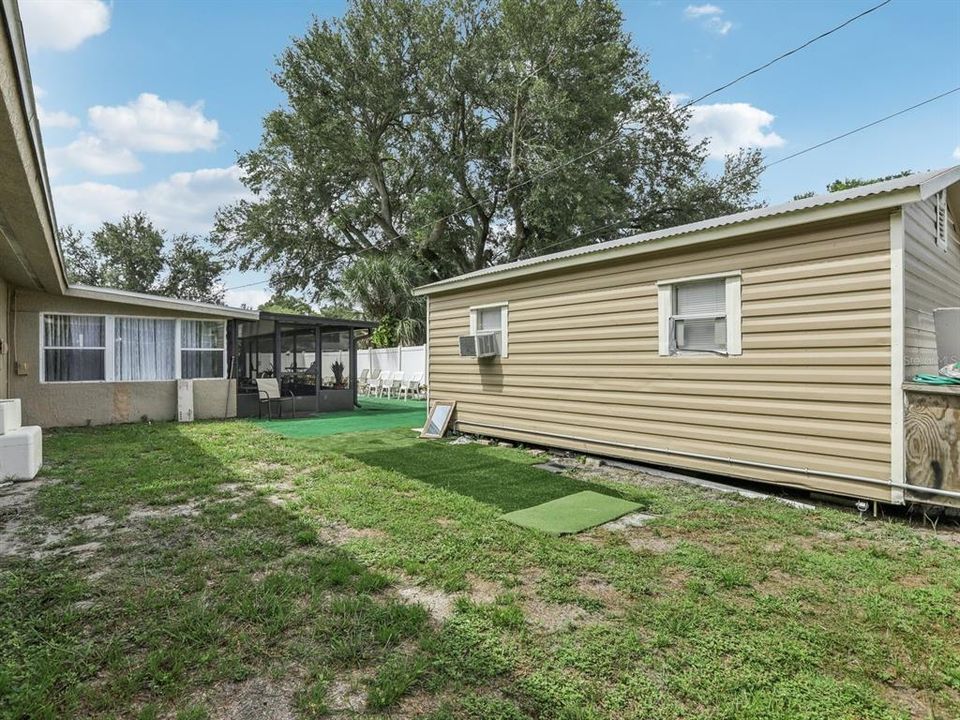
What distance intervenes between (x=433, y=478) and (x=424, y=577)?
2344 millimetres

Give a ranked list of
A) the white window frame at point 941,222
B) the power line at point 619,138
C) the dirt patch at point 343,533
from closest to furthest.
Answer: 1. the dirt patch at point 343,533
2. the white window frame at point 941,222
3. the power line at point 619,138

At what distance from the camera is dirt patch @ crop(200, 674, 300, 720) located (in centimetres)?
173

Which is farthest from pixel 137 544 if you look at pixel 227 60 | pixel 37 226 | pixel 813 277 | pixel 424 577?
pixel 227 60

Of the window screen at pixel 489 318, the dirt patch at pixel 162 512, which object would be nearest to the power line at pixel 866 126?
the window screen at pixel 489 318

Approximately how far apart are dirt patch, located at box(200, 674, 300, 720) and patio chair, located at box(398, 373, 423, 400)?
13.4 metres

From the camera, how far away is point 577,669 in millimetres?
1979

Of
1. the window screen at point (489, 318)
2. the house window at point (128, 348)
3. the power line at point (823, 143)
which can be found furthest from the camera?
the power line at point (823, 143)

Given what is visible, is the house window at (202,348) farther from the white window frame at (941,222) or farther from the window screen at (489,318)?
the white window frame at (941,222)

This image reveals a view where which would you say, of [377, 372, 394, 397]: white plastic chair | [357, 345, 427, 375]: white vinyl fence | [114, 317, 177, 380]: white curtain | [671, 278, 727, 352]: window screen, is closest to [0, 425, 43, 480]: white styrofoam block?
[114, 317, 177, 380]: white curtain

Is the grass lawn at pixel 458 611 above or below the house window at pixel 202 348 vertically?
below

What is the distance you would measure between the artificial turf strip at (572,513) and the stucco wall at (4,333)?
27.0 feet

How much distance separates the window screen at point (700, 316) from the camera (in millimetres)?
4805

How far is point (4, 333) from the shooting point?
26.1 feet

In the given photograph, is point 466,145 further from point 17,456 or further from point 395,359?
point 17,456
